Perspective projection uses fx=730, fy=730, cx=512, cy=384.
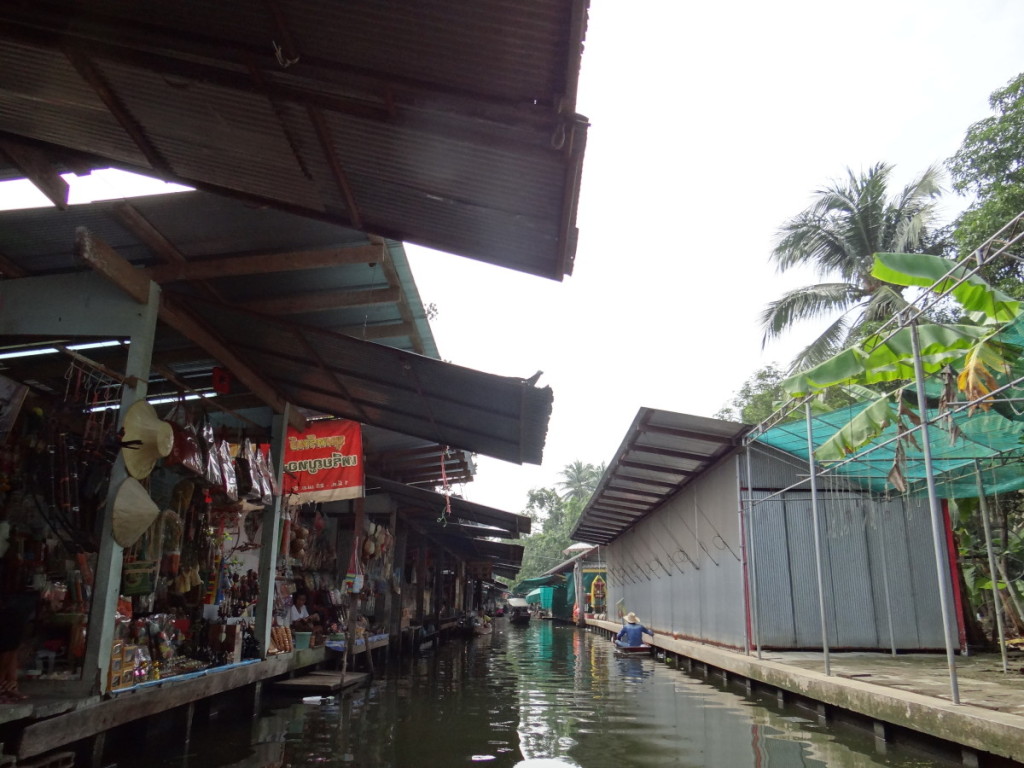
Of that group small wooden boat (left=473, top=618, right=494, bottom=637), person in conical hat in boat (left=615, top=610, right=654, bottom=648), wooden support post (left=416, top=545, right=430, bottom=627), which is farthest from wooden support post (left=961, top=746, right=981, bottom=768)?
small wooden boat (left=473, top=618, right=494, bottom=637)

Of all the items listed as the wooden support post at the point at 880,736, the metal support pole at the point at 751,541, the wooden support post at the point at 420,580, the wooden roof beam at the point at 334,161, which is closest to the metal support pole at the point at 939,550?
the wooden support post at the point at 880,736

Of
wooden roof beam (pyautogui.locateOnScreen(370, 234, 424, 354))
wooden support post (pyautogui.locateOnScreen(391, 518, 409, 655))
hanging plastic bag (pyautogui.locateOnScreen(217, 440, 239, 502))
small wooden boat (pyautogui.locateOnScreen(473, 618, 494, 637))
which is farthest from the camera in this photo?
small wooden boat (pyautogui.locateOnScreen(473, 618, 494, 637))

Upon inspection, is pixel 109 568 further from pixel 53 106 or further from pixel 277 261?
pixel 53 106

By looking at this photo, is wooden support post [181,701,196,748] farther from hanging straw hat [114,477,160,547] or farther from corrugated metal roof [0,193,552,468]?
corrugated metal roof [0,193,552,468]

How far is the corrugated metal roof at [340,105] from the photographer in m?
3.08

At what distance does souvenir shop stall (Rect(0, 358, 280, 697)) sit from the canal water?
42.9 inches

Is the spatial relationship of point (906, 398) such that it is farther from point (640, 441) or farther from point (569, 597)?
point (569, 597)

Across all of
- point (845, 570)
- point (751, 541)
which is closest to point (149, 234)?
point (751, 541)

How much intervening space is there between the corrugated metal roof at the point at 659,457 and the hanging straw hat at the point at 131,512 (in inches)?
298

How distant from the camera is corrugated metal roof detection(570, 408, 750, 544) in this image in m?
12.1

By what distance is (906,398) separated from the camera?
10.4 metres

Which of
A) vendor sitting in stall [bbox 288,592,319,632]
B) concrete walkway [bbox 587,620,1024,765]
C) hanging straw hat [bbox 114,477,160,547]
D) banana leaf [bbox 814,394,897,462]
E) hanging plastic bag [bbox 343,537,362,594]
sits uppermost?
banana leaf [bbox 814,394,897,462]

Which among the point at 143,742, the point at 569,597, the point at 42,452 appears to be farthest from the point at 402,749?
the point at 569,597

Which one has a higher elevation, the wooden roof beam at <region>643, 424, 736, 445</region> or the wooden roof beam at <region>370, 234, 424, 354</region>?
the wooden roof beam at <region>370, 234, 424, 354</region>
